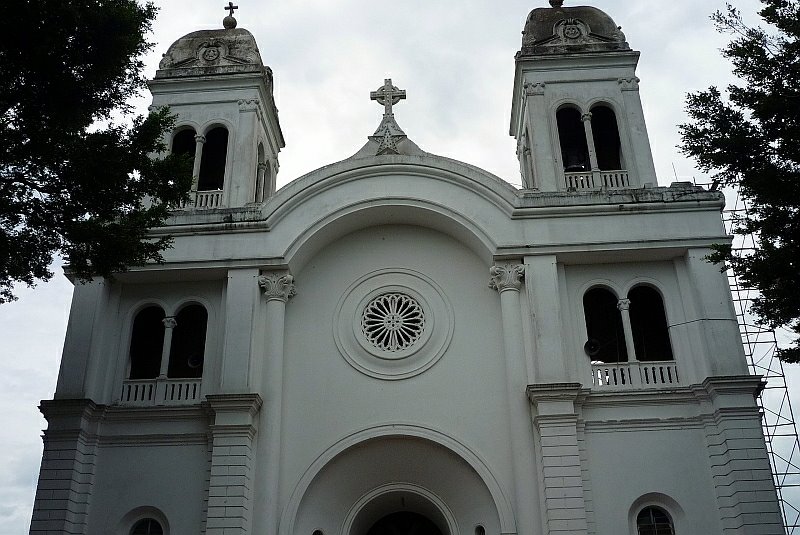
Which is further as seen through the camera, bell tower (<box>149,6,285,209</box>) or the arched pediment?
bell tower (<box>149,6,285,209</box>)

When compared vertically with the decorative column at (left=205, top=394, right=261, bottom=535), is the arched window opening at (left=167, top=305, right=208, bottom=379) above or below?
above

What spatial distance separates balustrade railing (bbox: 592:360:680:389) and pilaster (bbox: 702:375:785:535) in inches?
38.8

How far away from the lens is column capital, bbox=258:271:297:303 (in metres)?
18.6

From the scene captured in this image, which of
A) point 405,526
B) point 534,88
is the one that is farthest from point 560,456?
point 534,88

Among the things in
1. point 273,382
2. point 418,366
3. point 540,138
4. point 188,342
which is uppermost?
point 540,138

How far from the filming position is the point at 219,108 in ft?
73.3

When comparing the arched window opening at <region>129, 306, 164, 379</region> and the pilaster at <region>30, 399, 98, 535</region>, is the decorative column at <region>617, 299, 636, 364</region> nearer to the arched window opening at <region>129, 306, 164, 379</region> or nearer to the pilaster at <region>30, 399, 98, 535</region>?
the arched window opening at <region>129, 306, 164, 379</region>

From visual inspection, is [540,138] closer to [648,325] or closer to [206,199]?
[648,325]

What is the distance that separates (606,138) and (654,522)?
10.3 meters

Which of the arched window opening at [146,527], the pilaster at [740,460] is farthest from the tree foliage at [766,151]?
the arched window opening at [146,527]

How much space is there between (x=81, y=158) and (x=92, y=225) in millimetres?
1130

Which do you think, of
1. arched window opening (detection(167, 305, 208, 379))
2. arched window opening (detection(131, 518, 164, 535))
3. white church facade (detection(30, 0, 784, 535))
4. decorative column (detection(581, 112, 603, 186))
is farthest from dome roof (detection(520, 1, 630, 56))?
arched window opening (detection(131, 518, 164, 535))

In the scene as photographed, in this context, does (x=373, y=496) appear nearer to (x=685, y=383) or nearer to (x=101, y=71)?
(x=685, y=383)

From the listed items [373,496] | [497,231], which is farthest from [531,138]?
[373,496]
